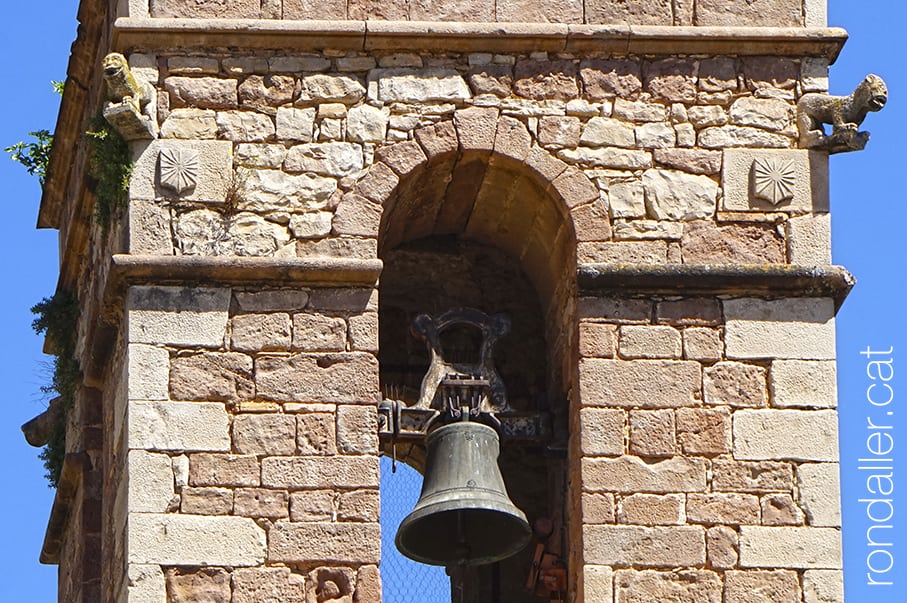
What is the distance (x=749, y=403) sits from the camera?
13.6 meters

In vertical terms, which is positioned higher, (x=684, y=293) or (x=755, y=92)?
(x=755, y=92)

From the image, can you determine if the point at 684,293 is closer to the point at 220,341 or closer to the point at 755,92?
the point at 755,92

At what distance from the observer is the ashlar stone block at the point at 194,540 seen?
1312cm

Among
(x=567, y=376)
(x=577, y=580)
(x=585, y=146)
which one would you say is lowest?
(x=577, y=580)

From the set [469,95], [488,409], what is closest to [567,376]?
[488,409]

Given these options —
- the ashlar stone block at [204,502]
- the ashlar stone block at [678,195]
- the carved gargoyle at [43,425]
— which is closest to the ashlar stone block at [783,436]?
the ashlar stone block at [678,195]

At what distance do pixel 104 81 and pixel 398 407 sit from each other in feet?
6.35

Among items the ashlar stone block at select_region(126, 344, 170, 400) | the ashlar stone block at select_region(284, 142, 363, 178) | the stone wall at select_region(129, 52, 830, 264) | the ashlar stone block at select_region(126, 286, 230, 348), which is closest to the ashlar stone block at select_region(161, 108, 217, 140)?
the stone wall at select_region(129, 52, 830, 264)

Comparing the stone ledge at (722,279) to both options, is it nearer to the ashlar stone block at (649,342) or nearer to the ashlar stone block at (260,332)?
the ashlar stone block at (649,342)

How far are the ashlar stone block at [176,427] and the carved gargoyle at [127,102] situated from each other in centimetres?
120

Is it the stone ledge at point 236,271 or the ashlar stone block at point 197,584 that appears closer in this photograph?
the ashlar stone block at point 197,584

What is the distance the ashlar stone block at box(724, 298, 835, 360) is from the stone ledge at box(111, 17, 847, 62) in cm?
114

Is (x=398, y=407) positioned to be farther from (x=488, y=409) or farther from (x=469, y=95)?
(x=469, y=95)

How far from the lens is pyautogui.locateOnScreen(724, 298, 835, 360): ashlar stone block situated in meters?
13.6
